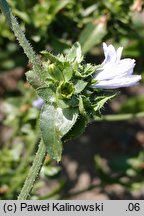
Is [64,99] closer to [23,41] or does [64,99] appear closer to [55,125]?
[55,125]

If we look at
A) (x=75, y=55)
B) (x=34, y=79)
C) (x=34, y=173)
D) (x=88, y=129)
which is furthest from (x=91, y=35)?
(x=34, y=173)

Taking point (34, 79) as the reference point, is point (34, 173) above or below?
below

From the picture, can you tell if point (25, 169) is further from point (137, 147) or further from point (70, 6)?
point (137, 147)

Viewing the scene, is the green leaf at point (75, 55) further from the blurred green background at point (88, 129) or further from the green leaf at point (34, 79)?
the blurred green background at point (88, 129)

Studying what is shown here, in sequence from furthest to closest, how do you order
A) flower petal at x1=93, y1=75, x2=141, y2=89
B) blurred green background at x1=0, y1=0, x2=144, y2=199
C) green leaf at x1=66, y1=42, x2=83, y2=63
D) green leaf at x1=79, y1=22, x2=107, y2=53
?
green leaf at x1=79, y1=22, x2=107, y2=53 → blurred green background at x1=0, y1=0, x2=144, y2=199 → green leaf at x1=66, y1=42, x2=83, y2=63 → flower petal at x1=93, y1=75, x2=141, y2=89

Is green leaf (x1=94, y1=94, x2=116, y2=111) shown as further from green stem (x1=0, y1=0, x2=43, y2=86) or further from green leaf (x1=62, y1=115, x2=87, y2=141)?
green stem (x1=0, y1=0, x2=43, y2=86)

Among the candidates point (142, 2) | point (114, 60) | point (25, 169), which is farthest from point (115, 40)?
point (114, 60)

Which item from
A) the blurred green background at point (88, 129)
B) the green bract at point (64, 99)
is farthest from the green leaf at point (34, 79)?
the blurred green background at point (88, 129)

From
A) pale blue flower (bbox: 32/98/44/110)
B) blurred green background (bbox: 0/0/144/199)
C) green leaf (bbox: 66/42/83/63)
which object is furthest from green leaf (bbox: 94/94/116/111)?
blurred green background (bbox: 0/0/144/199)
